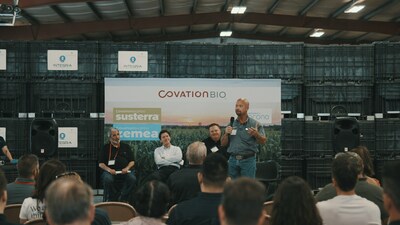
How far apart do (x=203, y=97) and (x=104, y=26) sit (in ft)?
26.6

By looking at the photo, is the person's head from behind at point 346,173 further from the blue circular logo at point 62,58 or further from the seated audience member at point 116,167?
the blue circular logo at point 62,58

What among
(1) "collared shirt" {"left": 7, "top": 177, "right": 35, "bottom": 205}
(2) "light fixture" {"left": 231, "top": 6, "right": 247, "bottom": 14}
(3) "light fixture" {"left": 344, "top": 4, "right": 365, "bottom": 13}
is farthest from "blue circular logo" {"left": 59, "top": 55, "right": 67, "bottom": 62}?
(3) "light fixture" {"left": 344, "top": 4, "right": 365, "bottom": 13}

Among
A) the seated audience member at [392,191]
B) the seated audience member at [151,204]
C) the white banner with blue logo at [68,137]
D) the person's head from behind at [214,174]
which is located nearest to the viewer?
the seated audience member at [392,191]

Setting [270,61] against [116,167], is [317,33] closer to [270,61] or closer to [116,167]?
[270,61]

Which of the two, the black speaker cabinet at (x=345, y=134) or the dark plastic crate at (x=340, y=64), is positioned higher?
the dark plastic crate at (x=340, y=64)

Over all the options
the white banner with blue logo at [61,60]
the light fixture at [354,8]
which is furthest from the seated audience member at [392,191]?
the light fixture at [354,8]

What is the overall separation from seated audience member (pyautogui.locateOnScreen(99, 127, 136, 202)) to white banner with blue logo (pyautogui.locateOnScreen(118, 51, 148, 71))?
113 centimetres

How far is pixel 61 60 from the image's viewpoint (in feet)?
29.4

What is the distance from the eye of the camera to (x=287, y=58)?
364 inches

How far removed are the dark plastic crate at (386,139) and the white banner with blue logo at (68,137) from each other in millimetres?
5200

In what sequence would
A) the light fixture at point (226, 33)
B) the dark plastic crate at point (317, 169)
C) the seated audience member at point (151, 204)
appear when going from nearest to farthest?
the seated audience member at point (151, 204), the dark plastic crate at point (317, 169), the light fixture at point (226, 33)

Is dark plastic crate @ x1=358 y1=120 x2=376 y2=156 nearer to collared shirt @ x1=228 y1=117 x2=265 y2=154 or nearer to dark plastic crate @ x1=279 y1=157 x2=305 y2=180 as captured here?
dark plastic crate @ x1=279 y1=157 x2=305 y2=180

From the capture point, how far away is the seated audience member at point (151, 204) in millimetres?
3051

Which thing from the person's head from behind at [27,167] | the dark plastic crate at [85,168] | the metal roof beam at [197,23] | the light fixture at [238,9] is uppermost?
the light fixture at [238,9]
